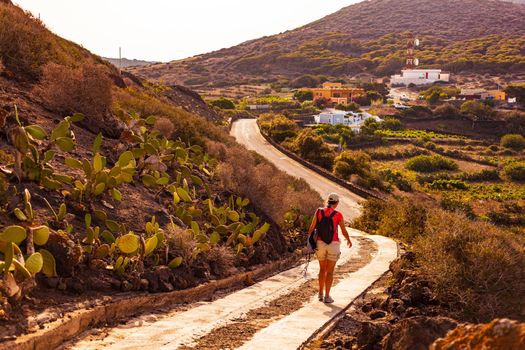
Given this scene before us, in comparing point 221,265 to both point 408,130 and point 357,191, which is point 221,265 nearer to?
point 357,191

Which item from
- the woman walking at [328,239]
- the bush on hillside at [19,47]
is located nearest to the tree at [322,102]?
the bush on hillside at [19,47]

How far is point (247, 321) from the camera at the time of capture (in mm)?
7223

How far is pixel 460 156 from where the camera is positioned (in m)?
67.0

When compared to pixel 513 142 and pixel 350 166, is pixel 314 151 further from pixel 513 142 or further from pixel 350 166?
pixel 513 142

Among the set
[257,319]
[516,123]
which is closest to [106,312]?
[257,319]

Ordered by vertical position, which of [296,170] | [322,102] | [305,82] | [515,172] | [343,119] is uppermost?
[305,82]

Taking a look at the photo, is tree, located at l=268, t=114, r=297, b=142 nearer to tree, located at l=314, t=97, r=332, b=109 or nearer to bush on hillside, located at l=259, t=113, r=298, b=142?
bush on hillside, located at l=259, t=113, r=298, b=142

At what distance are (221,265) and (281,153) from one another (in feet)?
128

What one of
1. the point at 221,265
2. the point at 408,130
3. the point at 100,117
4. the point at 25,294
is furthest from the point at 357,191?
the point at 408,130

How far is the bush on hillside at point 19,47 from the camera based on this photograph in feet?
45.4

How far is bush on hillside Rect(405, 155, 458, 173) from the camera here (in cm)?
6062

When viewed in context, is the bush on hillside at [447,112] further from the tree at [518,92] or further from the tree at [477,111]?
the tree at [518,92]

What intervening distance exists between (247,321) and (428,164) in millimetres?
56752

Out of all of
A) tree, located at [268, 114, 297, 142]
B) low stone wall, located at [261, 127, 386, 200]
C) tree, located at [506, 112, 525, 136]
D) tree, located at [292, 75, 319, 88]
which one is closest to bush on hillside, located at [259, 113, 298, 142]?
tree, located at [268, 114, 297, 142]
